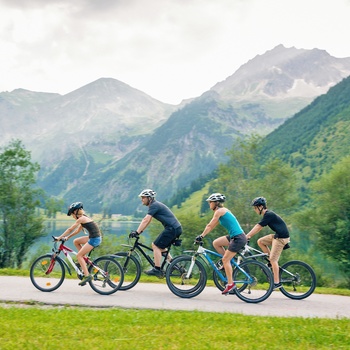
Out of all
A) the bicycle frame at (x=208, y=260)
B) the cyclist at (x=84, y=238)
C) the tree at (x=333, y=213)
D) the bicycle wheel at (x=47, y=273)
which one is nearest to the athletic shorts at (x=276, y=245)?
the bicycle frame at (x=208, y=260)

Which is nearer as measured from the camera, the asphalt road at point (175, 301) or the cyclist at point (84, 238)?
the asphalt road at point (175, 301)

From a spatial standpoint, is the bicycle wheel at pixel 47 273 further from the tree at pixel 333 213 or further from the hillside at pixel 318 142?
the hillside at pixel 318 142

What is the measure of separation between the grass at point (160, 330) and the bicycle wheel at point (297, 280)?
3511mm

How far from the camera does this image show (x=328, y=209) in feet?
137

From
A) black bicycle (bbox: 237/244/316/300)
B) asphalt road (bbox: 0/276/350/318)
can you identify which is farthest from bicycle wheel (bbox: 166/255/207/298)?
black bicycle (bbox: 237/244/316/300)

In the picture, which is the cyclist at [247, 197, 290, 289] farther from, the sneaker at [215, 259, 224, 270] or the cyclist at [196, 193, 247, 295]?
the sneaker at [215, 259, 224, 270]

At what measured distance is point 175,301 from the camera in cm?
1154

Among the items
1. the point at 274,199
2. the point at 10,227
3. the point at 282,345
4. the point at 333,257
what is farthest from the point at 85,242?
the point at 274,199

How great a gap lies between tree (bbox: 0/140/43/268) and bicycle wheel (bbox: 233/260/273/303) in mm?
35779

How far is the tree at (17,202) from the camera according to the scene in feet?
150

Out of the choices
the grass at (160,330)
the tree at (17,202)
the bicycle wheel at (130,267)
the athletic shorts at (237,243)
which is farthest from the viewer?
the tree at (17,202)

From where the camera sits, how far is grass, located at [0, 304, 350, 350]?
278 inches

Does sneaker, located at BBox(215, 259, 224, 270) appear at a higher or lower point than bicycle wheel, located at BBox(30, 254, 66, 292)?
higher

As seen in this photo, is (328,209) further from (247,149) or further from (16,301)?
(16,301)
